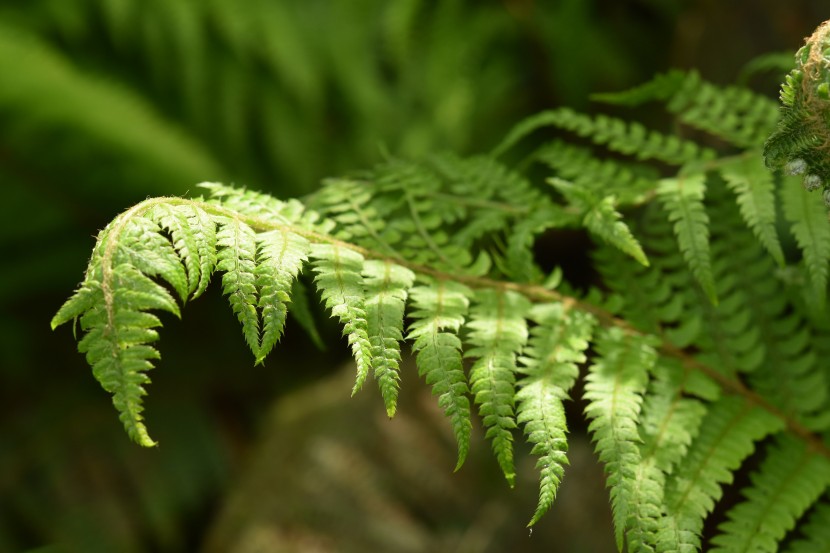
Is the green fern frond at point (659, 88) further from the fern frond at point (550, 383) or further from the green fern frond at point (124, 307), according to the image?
the green fern frond at point (124, 307)

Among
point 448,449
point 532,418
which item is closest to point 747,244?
point 532,418

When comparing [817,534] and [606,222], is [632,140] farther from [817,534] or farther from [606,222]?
[817,534]

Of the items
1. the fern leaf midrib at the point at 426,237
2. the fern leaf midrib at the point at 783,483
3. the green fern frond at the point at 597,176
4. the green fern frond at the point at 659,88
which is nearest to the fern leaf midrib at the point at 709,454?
the fern leaf midrib at the point at 783,483

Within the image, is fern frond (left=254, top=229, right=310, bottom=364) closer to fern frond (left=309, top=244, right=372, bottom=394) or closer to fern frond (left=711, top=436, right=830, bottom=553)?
fern frond (left=309, top=244, right=372, bottom=394)

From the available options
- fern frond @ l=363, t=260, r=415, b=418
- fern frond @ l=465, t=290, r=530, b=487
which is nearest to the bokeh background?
fern frond @ l=465, t=290, r=530, b=487

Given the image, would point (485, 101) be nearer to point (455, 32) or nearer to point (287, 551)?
point (455, 32)

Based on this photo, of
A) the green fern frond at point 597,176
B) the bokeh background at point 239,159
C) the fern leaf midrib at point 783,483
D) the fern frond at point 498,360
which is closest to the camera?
the fern frond at point 498,360
